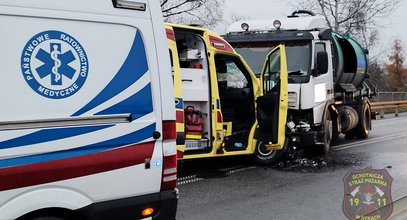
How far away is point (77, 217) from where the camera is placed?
321 centimetres

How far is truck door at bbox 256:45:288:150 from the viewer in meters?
7.26

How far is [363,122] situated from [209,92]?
295 inches

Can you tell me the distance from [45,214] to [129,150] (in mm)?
746

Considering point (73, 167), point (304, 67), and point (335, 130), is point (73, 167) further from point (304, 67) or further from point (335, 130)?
point (335, 130)

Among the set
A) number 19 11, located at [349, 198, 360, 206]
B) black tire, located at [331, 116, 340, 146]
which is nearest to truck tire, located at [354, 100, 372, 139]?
black tire, located at [331, 116, 340, 146]

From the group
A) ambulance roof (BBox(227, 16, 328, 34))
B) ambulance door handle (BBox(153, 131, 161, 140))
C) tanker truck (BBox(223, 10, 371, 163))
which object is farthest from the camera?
ambulance roof (BBox(227, 16, 328, 34))

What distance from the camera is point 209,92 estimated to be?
6977mm

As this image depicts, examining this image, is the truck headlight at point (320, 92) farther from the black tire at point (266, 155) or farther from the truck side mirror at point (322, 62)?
the black tire at point (266, 155)

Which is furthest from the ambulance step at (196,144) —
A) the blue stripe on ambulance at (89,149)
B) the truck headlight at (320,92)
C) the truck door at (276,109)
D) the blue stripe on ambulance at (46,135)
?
the blue stripe on ambulance at (46,135)

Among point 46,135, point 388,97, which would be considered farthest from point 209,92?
point 388,97

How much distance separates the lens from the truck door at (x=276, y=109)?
23.8ft

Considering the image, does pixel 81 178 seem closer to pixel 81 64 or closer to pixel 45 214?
pixel 45 214

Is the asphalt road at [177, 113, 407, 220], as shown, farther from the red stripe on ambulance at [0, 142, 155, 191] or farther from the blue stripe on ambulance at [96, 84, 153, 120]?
the blue stripe on ambulance at [96, 84, 153, 120]

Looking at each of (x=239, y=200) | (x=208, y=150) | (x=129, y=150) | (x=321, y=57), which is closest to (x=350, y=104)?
(x=321, y=57)
